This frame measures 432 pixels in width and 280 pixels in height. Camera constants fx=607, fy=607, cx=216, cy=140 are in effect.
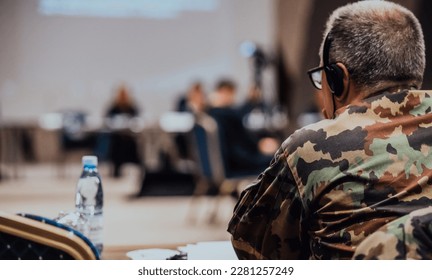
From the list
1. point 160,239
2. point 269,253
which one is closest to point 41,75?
point 160,239

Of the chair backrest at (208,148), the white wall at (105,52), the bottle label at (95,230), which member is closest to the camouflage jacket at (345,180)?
the bottle label at (95,230)

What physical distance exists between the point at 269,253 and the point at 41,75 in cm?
993

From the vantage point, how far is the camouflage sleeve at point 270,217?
3.51 ft

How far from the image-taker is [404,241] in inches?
34.1

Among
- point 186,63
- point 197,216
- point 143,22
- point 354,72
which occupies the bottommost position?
point 197,216

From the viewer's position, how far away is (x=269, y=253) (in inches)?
43.2

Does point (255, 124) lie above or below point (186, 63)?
below

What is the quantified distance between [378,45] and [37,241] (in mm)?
675

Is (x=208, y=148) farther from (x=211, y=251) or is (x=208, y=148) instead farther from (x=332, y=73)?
(x=332, y=73)

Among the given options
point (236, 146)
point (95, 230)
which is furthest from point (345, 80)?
point (236, 146)

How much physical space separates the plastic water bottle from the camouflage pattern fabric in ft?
2.28
